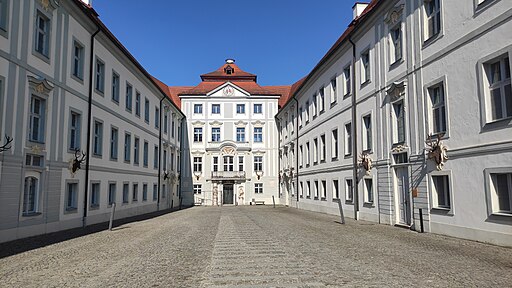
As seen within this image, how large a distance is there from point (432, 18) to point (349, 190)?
10.5 metres

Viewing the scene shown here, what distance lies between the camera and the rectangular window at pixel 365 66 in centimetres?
1961

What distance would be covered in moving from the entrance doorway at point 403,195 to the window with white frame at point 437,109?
255 centimetres

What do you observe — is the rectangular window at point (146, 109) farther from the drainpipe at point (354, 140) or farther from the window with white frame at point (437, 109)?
the window with white frame at point (437, 109)

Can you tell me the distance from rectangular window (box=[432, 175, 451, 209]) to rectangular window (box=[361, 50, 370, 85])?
25.0 feet

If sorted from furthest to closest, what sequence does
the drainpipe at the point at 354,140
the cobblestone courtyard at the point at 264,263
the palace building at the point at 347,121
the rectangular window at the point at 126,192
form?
the rectangular window at the point at 126,192 → the drainpipe at the point at 354,140 → the palace building at the point at 347,121 → the cobblestone courtyard at the point at 264,263

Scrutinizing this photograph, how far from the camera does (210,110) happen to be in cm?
4653

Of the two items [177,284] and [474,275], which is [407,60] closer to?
[474,275]

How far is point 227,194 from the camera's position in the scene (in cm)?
4581

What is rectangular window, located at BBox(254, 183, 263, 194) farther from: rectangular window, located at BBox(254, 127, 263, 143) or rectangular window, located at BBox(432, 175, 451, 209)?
rectangular window, located at BBox(432, 175, 451, 209)

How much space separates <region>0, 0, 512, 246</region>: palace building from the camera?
36.6 feet

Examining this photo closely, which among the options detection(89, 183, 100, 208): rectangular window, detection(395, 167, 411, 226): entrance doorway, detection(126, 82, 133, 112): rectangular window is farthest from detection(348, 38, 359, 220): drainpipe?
detection(126, 82, 133, 112): rectangular window

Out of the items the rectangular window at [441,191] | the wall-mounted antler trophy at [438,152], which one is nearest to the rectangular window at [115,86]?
the wall-mounted antler trophy at [438,152]

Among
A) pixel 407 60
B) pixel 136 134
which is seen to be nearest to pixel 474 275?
pixel 407 60

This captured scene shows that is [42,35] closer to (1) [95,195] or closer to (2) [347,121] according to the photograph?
(1) [95,195]
